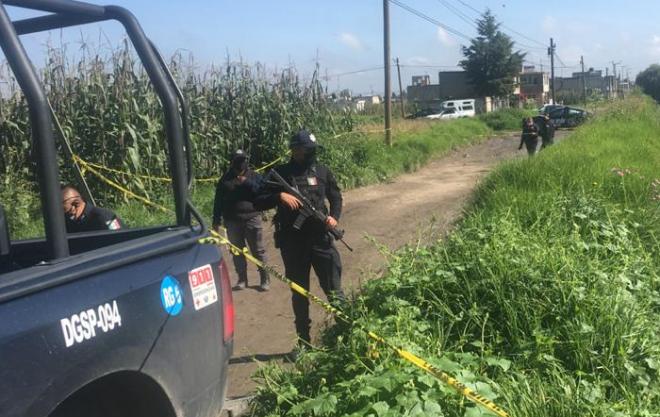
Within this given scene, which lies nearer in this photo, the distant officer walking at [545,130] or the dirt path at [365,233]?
the dirt path at [365,233]

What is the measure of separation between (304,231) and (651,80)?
373ft

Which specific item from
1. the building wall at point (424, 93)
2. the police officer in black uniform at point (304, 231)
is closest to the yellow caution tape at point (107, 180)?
the police officer in black uniform at point (304, 231)

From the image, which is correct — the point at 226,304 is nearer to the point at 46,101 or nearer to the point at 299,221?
the point at 46,101

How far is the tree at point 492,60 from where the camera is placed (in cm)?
Result: 6412

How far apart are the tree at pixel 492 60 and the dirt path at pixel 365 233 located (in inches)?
1723

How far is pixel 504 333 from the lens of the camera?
3.95 m

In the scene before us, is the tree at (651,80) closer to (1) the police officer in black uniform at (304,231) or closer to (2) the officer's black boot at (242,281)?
(2) the officer's black boot at (242,281)

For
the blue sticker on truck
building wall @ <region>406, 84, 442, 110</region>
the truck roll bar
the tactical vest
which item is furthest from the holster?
building wall @ <region>406, 84, 442, 110</region>

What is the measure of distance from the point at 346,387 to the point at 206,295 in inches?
35.6

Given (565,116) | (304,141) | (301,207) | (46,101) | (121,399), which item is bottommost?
(565,116)

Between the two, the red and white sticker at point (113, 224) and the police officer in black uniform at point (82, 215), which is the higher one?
the police officer in black uniform at point (82, 215)

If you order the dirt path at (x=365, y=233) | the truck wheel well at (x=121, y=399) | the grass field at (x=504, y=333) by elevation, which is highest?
the truck wheel well at (x=121, y=399)

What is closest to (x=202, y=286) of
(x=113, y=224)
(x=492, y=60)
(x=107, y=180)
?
(x=113, y=224)

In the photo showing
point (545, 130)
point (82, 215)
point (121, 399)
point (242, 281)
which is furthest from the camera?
point (545, 130)
